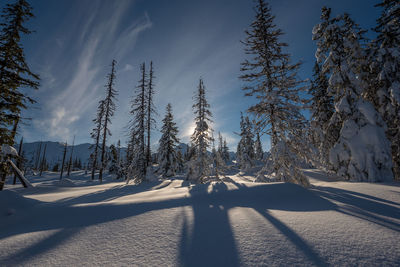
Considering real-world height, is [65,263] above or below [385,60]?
below

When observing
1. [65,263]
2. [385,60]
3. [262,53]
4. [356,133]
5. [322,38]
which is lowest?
[65,263]

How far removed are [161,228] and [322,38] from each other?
584 inches

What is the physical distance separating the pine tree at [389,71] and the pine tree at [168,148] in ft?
74.7

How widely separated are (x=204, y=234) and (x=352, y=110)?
493 inches

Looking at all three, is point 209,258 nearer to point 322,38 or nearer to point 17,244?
point 17,244

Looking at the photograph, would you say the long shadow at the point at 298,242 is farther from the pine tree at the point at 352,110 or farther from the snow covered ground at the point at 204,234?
the pine tree at the point at 352,110

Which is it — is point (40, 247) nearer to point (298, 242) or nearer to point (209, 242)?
point (209, 242)

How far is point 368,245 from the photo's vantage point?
182cm

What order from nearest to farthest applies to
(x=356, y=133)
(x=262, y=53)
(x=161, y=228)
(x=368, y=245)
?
(x=368, y=245)
(x=161, y=228)
(x=262, y=53)
(x=356, y=133)

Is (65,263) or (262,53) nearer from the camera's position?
(65,263)

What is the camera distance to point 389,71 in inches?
413

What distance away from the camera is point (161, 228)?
2.57 metres

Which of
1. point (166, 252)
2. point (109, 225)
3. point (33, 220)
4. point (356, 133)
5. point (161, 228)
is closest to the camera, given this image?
point (166, 252)

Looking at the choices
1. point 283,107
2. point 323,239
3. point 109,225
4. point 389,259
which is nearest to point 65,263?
point 109,225
